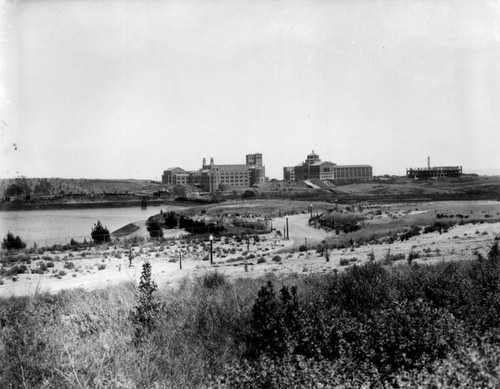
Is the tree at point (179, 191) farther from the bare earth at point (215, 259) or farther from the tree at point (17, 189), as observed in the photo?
the bare earth at point (215, 259)

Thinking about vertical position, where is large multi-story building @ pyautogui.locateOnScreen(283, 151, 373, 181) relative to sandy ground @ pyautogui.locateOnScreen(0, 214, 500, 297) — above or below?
above

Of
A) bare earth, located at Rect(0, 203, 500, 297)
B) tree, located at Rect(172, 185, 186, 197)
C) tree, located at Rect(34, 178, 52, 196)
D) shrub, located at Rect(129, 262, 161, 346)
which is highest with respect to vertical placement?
tree, located at Rect(34, 178, 52, 196)

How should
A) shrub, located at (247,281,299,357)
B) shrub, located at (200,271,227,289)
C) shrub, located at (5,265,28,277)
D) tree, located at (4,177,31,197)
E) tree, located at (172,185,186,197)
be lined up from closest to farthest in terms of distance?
1. shrub, located at (247,281,299,357)
2. shrub, located at (200,271,227,289)
3. shrub, located at (5,265,28,277)
4. tree, located at (4,177,31,197)
5. tree, located at (172,185,186,197)

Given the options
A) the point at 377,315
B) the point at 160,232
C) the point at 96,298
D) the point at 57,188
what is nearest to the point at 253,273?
the point at 96,298

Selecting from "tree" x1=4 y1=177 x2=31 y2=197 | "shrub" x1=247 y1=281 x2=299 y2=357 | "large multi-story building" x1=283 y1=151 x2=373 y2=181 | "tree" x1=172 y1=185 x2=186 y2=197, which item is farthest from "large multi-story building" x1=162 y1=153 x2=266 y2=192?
"shrub" x1=247 y1=281 x2=299 y2=357

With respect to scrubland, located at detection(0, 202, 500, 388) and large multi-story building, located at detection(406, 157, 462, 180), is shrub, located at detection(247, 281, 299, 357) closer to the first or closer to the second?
scrubland, located at detection(0, 202, 500, 388)

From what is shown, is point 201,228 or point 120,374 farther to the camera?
point 201,228

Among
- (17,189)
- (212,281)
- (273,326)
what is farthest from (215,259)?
(17,189)

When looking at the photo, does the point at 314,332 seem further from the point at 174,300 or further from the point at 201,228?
the point at 201,228
